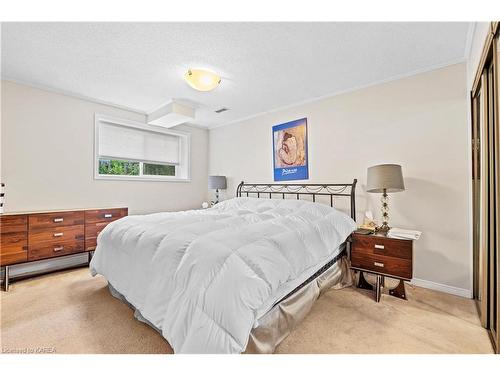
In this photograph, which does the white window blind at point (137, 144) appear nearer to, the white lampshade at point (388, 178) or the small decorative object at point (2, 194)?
the small decorative object at point (2, 194)

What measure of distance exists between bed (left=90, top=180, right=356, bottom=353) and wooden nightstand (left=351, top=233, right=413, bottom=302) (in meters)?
0.19

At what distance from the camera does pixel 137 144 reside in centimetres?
397

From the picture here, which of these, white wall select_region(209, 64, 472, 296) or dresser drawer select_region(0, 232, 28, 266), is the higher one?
white wall select_region(209, 64, 472, 296)

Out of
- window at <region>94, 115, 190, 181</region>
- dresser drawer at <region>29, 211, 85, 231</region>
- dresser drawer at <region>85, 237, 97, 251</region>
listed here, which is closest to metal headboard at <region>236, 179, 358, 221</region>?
window at <region>94, 115, 190, 181</region>

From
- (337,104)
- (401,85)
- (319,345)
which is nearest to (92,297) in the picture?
(319,345)

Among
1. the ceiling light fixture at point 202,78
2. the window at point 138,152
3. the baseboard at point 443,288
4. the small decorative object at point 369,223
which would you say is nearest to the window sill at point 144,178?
the window at point 138,152

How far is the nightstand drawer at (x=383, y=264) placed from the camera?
2.06 metres

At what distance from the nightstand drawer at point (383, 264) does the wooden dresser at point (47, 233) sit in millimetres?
3201

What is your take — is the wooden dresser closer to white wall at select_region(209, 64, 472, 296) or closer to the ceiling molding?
the ceiling molding

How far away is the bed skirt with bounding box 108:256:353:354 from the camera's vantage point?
4.43 feet

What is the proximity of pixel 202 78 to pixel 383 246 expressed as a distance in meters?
2.50

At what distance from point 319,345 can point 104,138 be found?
3.92 metres
